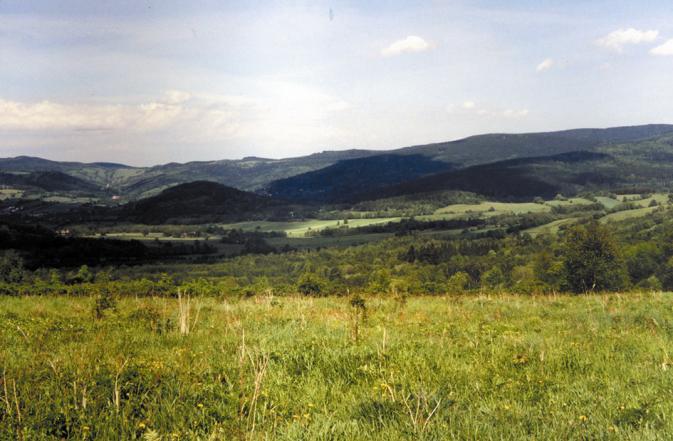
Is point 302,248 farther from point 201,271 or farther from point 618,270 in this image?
point 618,270

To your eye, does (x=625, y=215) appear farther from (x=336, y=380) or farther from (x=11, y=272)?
(x=336, y=380)

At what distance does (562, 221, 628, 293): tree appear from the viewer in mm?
74750

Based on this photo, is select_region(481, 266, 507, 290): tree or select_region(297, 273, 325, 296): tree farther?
select_region(481, 266, 507, 290): tree

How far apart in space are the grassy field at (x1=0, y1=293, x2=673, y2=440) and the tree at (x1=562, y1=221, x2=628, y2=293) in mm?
73601

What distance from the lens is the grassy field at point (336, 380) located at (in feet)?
15.1

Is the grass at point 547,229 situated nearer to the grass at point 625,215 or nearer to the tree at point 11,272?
the grass at point 625,215

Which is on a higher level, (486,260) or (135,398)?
(135,398)

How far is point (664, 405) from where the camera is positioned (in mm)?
4895

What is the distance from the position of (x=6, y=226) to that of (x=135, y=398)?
648 feet

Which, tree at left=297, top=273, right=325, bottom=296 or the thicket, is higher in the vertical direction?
tree at left=297, top=273, right=325, bottom=296

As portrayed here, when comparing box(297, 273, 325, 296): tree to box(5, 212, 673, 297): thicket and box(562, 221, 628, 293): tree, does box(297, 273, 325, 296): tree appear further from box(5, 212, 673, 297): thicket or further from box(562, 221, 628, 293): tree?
box(562, 221, 628, 293): tree

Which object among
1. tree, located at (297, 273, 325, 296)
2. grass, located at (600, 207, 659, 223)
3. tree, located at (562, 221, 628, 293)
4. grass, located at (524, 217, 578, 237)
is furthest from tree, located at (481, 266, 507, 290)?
grass, located at (600, 207, 659, 223)

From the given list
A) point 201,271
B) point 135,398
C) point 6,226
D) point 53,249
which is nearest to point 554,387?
point 135,398

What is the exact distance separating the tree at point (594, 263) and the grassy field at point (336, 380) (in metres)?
73.6
